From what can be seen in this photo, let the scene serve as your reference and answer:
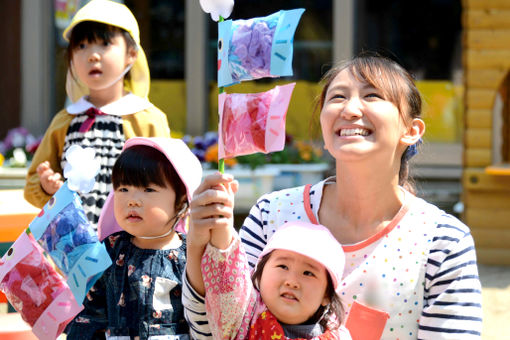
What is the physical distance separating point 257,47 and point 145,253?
2.61ft

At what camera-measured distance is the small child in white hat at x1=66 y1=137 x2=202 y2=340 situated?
2.09 meters

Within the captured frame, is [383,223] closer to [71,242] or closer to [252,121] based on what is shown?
[252,121]

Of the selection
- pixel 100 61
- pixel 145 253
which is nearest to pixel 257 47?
pixel 145 253

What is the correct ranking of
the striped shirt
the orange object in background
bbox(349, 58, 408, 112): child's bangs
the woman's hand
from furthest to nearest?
the orange object in background < the woman's hand < bbox(349, 58, 408, 112): child's bangs < the striped shirt

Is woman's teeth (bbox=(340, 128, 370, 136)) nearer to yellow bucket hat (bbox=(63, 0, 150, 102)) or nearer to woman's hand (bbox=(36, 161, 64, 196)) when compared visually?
woman's hand (bbox=(36, 161, 64, 196))

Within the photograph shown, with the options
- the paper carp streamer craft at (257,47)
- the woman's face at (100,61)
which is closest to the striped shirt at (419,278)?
the paper carp streamer craft at (257,47)

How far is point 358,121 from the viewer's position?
6.93 ft

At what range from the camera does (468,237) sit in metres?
2.15

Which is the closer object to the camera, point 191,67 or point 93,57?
point 93,57

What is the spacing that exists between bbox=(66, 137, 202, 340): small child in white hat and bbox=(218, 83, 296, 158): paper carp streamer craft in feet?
1.48

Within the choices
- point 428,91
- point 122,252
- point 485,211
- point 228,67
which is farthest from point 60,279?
point 428,91

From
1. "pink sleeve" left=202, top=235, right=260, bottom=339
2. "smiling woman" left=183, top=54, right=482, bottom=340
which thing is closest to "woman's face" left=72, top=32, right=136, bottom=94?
"smiling woman" left=183, top=54, right=482, bottom=340

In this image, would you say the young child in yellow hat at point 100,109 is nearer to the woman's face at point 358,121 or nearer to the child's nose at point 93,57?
the child's nose at point 93,57

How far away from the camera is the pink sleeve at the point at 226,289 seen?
1670mm
